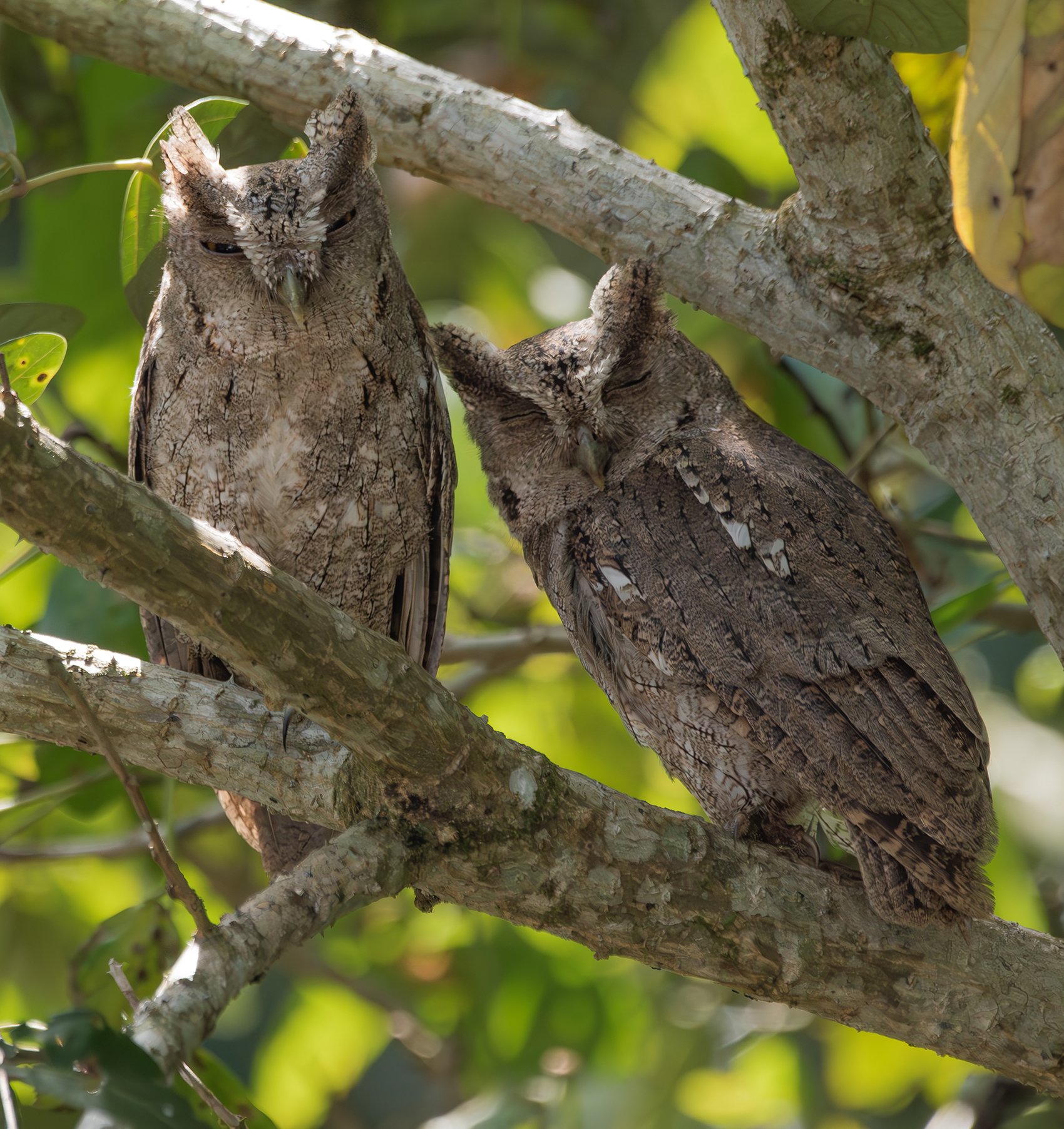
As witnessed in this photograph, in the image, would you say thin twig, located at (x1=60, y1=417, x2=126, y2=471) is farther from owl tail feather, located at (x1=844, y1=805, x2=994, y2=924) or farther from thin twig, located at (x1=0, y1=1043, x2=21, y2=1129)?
owl tail feather, located at (x1=844, y1=805, x2=994, y2=924)

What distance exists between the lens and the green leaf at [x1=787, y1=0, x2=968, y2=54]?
5.95 feet

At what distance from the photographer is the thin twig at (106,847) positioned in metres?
3.58

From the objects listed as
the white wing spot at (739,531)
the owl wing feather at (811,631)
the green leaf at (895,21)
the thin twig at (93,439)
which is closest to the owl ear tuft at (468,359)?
the owl wing feather at (811,631)

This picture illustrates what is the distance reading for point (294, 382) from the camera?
8.53 ft

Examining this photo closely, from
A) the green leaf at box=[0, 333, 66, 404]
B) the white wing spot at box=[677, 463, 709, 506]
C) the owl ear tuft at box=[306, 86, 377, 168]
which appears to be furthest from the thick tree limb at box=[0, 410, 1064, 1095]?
the owl ear tuft at box=[306, 86, 377, 168]

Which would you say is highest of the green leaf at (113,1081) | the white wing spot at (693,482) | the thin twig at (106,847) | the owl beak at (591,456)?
the white wing spot at (693,482)

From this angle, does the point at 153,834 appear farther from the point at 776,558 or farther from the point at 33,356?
the point at 776,558

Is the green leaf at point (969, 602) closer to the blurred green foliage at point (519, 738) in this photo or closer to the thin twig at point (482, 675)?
the blurred green foliage at point (519, 738)

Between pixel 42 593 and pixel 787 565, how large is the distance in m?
Answer: 2.33

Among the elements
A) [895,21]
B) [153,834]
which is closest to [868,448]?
[895,21]

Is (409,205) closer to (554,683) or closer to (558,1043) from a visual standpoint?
(554,683)

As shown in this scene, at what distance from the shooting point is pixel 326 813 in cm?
215

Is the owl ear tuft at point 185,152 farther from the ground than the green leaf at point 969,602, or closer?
farther from the ground

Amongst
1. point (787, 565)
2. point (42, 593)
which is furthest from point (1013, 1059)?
point (42, 593)
